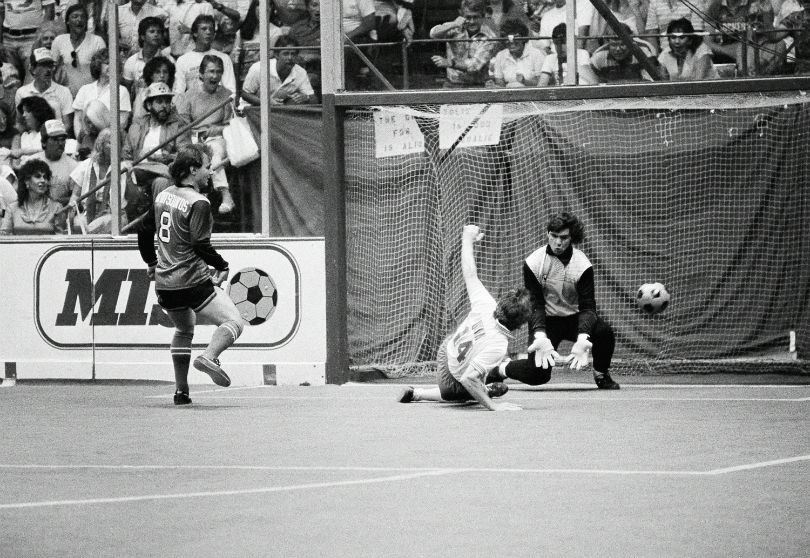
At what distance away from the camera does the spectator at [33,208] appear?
51.6 feet

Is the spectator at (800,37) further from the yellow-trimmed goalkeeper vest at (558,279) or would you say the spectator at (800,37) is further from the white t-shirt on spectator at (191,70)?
the white t-shirt on spectator at (191,70)

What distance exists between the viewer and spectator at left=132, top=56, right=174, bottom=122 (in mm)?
16078

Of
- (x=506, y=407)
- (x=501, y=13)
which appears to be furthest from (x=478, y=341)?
(x=501, y=13)

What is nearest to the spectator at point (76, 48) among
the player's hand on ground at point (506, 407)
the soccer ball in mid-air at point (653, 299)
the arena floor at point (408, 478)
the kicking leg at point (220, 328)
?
the arena floor at point (408, 478)

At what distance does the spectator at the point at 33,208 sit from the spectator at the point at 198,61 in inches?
72.3

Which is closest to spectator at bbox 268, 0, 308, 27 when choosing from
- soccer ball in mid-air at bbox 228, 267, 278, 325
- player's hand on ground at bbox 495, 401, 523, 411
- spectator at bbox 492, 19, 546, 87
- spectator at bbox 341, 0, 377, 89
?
spectator at bbox 341, 0, 377, 89

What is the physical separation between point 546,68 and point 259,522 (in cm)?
979

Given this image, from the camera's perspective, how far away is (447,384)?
37.6 feet

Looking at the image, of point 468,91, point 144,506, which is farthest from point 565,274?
point 144,506

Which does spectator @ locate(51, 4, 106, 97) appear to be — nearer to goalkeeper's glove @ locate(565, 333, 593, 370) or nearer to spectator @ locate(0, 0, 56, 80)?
spectator @ locate(0, 0, 56, 80)

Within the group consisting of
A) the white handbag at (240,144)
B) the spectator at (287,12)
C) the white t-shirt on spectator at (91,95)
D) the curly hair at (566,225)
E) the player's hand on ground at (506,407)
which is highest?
the spectator at (287,12)

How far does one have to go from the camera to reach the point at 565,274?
13.3 meters

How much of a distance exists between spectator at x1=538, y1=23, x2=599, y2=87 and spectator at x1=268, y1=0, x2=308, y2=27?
2740 mm

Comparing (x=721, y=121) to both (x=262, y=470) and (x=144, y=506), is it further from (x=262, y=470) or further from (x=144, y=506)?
(x=144, y=506)
